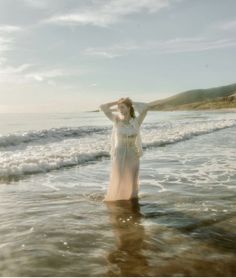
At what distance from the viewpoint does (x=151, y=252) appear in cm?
612

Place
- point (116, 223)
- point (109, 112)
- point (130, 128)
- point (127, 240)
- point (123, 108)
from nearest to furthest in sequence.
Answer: point (127, 240), point (116, 223), point (123, 108), point (130, 128), point (109, 112)

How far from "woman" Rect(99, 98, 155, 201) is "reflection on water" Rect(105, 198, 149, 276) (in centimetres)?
41

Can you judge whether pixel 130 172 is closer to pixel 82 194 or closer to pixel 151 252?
pixel 82 194

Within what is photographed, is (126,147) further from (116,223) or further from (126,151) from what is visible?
(116,223)

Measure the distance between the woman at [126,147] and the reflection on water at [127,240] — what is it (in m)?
0.41

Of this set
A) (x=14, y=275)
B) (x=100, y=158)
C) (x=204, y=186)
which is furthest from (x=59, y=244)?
(x=100, y=158)

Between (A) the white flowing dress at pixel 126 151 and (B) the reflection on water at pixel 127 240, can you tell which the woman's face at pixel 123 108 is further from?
(B) the reflection on water at pixel 127 240

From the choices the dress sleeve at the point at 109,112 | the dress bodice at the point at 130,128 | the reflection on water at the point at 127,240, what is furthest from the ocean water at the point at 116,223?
the dress sleeve at the point at 109,112

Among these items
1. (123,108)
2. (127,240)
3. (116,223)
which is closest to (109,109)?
(123,108)

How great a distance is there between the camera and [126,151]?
9.60m

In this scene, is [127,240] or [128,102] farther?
[128,102]

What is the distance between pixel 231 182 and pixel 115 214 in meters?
4.70

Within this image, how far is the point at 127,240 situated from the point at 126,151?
3195 mm

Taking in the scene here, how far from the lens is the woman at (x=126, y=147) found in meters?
9.54
